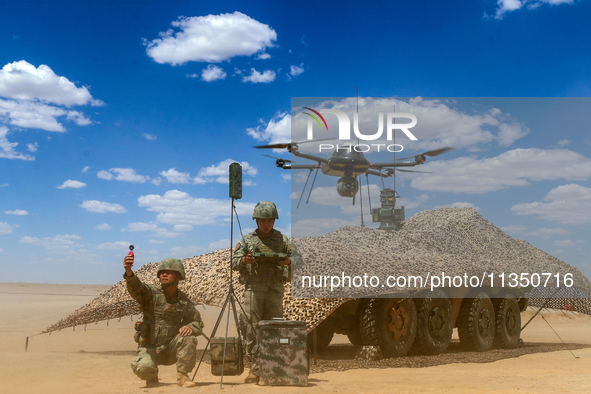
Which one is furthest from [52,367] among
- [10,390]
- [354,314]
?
[354,314]

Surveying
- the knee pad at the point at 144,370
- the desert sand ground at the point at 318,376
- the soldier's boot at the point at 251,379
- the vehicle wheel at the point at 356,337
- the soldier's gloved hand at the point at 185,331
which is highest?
the soldier's gloved hand at the point at 185,331

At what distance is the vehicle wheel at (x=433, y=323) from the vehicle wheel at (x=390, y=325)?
0.88ft

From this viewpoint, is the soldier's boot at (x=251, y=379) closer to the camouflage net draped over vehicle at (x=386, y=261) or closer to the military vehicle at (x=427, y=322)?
the camouflage net draped over vehicle at (x=386, y=261)

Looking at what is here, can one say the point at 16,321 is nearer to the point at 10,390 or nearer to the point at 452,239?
the point at 10,390

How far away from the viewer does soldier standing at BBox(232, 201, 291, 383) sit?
7211 millimetres

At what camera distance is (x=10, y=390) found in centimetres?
636

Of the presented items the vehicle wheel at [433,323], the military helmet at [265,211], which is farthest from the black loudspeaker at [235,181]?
the vehicle wheel at [433,323]

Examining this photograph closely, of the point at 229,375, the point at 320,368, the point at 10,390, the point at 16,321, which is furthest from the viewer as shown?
the point at 16,321

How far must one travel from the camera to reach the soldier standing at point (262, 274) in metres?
7.21

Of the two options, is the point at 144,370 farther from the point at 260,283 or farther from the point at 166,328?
the point at 260,283

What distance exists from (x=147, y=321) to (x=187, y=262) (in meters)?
4.15

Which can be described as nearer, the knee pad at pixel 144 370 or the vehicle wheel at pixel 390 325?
the knee pad at pixel 144 370

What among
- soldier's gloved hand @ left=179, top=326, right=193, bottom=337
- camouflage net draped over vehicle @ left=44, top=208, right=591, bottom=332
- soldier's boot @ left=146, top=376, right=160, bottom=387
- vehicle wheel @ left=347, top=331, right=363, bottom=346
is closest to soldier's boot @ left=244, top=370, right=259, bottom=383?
soldier's gloved hand @ left=179, top=326, right=193, bottom=337

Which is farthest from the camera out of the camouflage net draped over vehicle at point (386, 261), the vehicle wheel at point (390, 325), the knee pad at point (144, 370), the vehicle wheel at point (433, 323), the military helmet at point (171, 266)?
the vehicle wheel at point (433, 323)
